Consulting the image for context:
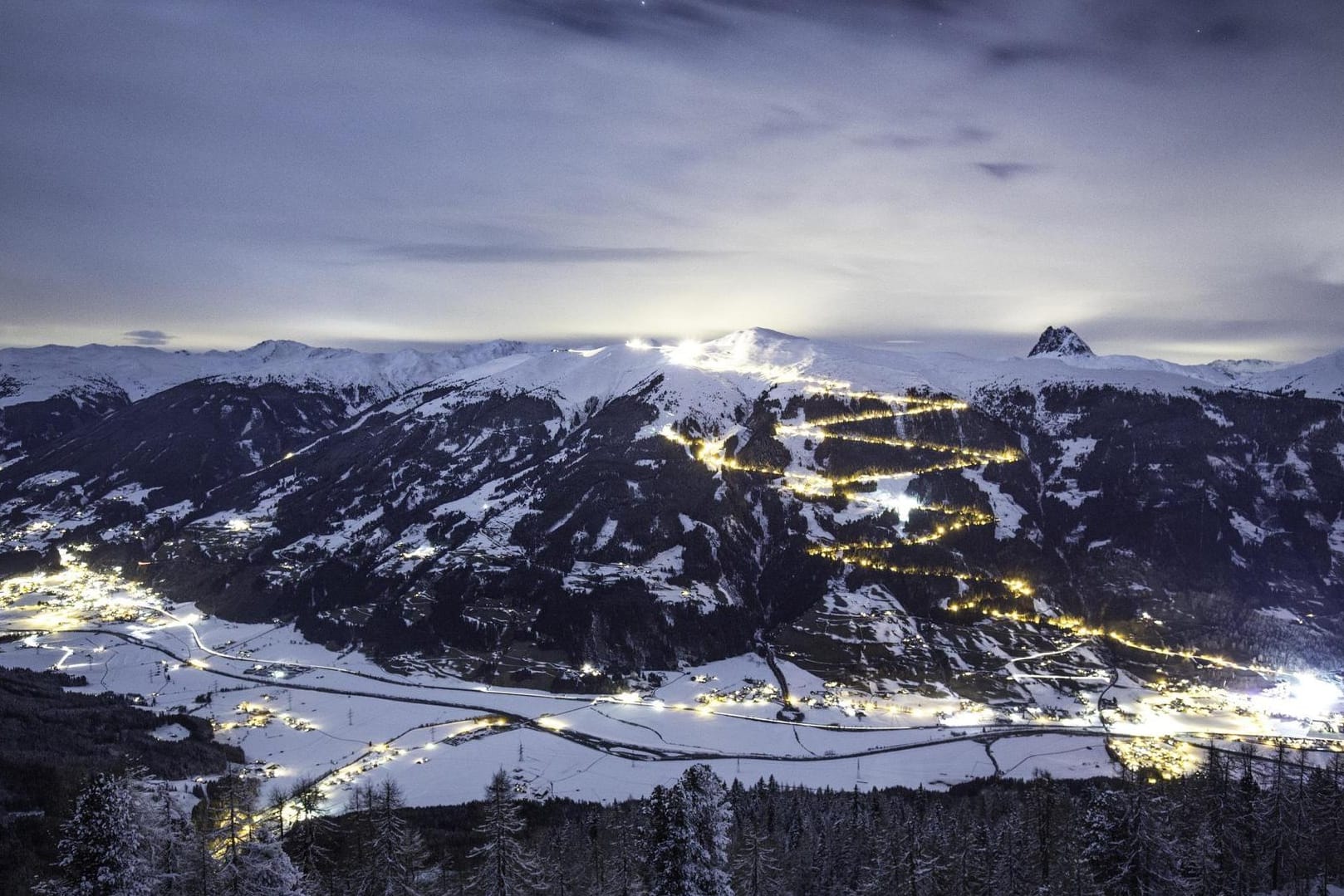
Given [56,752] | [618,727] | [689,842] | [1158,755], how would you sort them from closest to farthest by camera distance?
[689,842]
[56,752]
[1158,755]
[618,727]

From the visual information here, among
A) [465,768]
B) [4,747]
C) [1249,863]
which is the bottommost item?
[465,768]

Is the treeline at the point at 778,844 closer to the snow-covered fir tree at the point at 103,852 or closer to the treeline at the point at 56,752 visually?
the snow-covered fir tree at the point at 103,852

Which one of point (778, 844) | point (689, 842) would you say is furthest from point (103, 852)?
point (778, 844)

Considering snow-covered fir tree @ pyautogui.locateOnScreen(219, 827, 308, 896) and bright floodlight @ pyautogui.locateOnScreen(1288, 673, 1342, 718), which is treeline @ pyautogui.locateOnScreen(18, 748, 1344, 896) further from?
bright floodlight @ pyautogui.locateOnScreen(1288, 673, 1342, 718)

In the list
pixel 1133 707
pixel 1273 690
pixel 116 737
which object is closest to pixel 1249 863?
pixel 1133 707

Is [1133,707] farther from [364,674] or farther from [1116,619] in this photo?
[364,674]

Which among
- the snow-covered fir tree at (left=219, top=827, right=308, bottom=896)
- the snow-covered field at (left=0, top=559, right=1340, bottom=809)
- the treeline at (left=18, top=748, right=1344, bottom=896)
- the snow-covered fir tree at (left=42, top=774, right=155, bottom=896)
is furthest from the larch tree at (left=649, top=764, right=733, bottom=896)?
the snow-covered field at (left=0, top=559, right=1340, bottom=809)

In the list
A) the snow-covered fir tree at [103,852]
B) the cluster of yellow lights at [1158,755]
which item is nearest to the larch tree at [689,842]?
the snow-covered fir tree at [103,852]

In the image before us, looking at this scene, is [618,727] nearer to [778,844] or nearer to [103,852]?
[778,844]

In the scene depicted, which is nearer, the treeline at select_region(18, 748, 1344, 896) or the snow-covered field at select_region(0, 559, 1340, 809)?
the treeline at select_region(18, 748, 1344, 896)
